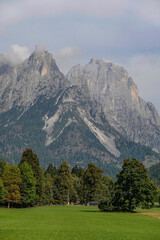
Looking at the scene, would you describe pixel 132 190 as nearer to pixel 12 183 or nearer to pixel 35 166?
pixel 12 183

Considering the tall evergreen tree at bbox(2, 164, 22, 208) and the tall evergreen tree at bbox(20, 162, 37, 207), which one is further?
the tall evergreen tree at bbox(20, 162, 37, 207)

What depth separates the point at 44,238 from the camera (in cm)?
4125

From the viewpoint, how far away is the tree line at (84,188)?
3752 inches

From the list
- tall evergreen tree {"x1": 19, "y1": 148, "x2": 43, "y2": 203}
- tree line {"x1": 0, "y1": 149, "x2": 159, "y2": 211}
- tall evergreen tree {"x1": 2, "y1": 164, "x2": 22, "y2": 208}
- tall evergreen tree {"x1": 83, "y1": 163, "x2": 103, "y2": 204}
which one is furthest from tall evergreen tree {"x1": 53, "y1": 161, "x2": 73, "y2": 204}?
tall evergreen tree {"x1": 2, "y1": 164, "x2": 22, "y2": 208}

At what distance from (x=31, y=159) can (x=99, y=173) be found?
30.6 meters

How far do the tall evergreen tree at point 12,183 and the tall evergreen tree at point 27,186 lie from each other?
181cm

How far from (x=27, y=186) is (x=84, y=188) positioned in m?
34.6

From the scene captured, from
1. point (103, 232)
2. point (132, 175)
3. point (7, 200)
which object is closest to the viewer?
point (103, 232)

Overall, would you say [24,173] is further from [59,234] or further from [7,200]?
[59,234]

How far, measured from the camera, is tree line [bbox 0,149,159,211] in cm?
9531

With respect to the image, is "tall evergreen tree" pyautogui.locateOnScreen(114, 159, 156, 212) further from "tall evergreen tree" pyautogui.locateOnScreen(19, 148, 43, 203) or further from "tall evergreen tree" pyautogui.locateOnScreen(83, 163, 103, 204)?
"tall evergreen tree" pyautogui.locateOnScreen(83, 163, 103, 204)

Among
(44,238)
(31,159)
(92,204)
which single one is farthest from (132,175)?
(44,238)

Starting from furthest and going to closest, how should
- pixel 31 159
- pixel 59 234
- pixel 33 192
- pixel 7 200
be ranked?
pixel 31 159
pixel 33 192
pixel 7 200
pixel 59 234

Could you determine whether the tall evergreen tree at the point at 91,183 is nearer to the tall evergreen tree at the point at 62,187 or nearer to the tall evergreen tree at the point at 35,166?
the tall evergreen tree at the point at 62,187
